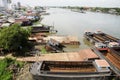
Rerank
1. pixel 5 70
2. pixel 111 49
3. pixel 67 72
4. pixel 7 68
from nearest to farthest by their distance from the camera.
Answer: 1. pixel 67 72
2. pixel 5 70
3. pixel 7 68
4. pixel 111 49

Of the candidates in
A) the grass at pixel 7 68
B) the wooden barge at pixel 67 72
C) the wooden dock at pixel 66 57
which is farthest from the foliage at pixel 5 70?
the wooden barge at pixel 67 72

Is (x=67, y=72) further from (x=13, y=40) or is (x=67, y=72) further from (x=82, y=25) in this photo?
(x=82, y=25)

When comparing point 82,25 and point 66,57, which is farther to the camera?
point 82,25

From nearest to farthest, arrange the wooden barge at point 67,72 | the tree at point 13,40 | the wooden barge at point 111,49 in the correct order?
1. the wooden barge at point 67,72
2. the wooden barge at point 111,49
3. the tree at point 13,40

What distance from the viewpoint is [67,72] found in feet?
61.4

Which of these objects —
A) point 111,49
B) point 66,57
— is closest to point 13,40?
point 66,57

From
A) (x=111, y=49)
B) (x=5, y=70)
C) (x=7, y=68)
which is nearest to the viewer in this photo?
(x=5, y=70)

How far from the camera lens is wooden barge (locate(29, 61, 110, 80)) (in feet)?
60.3

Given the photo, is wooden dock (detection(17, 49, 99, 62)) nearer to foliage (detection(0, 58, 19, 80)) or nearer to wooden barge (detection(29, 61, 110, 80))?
foliage (detection(0, 58, 19, 80))

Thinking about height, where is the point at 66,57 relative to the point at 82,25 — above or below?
above

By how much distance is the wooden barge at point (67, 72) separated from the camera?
1838 centimetres

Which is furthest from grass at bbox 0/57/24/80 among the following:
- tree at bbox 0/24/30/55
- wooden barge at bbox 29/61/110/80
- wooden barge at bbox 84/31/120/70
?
wooden barge at bbox 84/31/120/70

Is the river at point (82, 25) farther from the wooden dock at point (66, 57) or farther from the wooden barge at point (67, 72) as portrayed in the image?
the wooden barge at point (67, 72)

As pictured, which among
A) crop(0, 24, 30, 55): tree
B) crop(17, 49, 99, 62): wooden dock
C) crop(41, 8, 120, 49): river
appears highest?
crop(0, 24, 30, 55): tree
